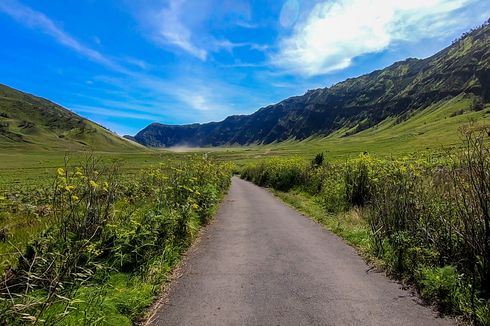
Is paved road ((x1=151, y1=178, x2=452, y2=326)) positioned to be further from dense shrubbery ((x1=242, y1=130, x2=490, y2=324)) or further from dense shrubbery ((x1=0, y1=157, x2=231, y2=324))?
dense shrubbery ((x1=0, y1=157, x2=231, y2=324))

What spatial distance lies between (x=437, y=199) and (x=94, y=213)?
771 cm

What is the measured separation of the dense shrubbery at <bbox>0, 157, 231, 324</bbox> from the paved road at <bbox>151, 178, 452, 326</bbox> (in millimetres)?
681

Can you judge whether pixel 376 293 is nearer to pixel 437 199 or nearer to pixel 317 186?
pixel 437 199

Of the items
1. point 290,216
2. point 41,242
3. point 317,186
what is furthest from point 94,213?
point 317,186

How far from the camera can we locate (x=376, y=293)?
23.6 feet

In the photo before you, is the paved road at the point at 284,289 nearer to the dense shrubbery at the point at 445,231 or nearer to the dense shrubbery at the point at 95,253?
the dense shrubbery at the point at 445,231

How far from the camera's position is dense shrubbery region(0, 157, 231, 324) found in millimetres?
5421

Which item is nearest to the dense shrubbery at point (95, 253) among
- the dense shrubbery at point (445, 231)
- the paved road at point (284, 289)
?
the paved road at point (284, 289)

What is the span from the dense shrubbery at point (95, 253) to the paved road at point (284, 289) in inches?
26.8

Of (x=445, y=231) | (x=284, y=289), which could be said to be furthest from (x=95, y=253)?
(x=445, y=231)

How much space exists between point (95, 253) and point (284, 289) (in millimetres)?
3539

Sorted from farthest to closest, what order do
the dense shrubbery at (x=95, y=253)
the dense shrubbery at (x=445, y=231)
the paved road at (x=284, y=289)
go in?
the dense shrubbery at (x=445, y=231)
the paved road at (x=284, y=289)
the dense shrubbery at (x=95, y=253)

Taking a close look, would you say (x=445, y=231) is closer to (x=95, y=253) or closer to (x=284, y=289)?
(x=284, y=289)

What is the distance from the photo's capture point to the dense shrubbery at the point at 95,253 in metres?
5.42
